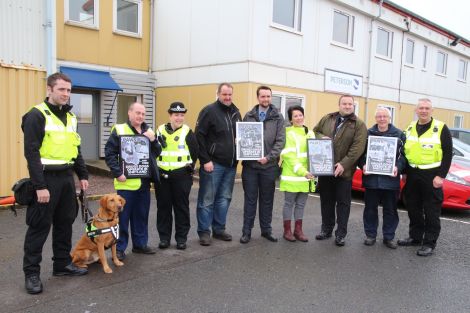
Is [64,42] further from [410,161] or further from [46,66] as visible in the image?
[410,161]

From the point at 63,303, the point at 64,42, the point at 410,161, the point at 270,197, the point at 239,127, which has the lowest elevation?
the point at 63,303

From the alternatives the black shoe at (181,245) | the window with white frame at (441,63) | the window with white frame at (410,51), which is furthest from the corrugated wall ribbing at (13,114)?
the window with white frame at (441,63)

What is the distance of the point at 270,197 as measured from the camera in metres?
6.04

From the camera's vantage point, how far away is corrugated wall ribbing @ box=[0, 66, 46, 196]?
7789 millimetres

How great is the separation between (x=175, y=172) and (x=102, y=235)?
48.3 inches

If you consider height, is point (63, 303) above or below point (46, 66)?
below

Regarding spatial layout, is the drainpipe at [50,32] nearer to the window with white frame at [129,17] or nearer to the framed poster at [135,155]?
the framed poster at [135,155]

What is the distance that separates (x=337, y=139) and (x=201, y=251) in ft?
8.11

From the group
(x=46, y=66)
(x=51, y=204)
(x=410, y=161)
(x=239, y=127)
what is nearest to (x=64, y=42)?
(x=46, y=66)

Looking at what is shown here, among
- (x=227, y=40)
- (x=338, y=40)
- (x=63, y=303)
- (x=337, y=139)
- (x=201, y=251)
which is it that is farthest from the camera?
(x=338, y=40)

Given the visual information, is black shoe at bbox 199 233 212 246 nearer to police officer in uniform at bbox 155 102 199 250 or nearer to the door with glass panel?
police officer in uniform at bbox 155 102 199 250

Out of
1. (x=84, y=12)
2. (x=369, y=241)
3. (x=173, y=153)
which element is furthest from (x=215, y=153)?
(x=84, y=12)

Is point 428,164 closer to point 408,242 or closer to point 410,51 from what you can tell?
point 408,242

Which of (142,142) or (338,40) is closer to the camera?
(142,142)
